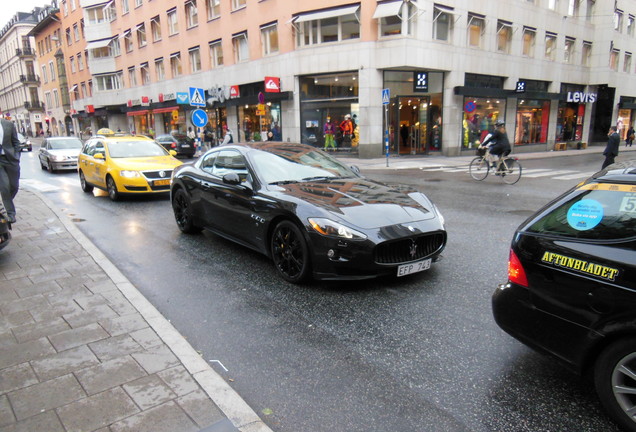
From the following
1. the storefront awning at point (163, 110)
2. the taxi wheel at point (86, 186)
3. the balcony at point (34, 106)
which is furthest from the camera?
the balcony at point (34, 106)

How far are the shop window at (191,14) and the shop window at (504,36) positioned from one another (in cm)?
2108

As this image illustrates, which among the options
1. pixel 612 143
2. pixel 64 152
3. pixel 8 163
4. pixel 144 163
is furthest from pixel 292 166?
pixel 64 152

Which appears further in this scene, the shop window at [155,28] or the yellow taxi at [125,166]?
the shop window at [155,28]

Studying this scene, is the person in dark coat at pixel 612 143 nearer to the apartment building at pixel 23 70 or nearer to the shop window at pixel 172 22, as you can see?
the shop window at pixel 172 22

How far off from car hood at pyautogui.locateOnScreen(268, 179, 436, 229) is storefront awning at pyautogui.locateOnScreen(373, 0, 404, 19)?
1817cm

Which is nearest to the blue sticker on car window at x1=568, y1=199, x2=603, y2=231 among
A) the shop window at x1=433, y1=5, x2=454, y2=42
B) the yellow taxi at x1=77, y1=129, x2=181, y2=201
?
the yellow taxi at x1=77, y1=129, x2=181, y2=201

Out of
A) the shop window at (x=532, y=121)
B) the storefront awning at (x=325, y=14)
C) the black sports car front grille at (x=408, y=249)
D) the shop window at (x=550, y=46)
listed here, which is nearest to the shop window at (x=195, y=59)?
the storefront awning at (x=325, y=14)

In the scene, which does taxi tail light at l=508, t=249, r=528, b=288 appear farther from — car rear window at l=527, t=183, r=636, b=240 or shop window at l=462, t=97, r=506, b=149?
shop window at l=462, t=97, r=506, b=149

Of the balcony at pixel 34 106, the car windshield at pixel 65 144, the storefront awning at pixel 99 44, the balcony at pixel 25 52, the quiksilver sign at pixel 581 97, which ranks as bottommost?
the car windshield at pixel 65 144

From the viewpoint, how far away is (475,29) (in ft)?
80.9

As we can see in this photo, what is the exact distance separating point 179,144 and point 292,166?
2109cm

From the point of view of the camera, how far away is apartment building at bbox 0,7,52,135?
69062 mm

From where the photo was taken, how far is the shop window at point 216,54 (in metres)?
29.7

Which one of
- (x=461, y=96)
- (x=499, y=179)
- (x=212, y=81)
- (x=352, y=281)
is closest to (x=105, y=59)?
(x=212, y=81)
